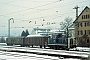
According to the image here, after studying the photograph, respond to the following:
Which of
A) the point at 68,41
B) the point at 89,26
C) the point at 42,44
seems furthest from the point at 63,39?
the point at 89,26

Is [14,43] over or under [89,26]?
under

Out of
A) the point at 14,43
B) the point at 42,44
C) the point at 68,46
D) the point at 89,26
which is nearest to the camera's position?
the point at 68,46

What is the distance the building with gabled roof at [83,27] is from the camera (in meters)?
53.0

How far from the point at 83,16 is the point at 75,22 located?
10.1 ft

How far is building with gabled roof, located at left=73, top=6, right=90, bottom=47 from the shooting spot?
5300 centimetres

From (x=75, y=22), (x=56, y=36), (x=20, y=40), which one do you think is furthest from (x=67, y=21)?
(x=56, y=36)

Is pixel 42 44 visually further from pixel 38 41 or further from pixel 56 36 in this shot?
pixel 56 36

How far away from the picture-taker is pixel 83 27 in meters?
56.4

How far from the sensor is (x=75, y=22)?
5709 centimetres

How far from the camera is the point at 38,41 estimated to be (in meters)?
51.6

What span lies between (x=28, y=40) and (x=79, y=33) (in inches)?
585

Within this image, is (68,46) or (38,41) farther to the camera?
(38,41)

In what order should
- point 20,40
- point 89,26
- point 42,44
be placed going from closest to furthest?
point 42,44, point 89,26, point 20,40

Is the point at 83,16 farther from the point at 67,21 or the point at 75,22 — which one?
the point at 67,21
